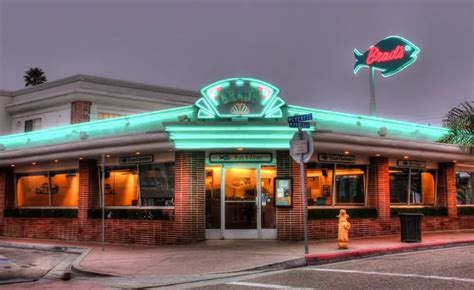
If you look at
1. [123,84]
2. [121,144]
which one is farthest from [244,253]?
[123,84]

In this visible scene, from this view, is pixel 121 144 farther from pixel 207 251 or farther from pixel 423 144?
pixel 423 144

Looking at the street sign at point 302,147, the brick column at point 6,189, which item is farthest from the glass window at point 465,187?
the brick column at point 6,189

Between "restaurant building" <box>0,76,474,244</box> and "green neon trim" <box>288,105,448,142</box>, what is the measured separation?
0.16ft

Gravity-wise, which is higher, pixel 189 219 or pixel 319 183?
pixel 319 183

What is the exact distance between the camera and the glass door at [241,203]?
17.1 m

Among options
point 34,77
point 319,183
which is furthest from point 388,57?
point 34,77

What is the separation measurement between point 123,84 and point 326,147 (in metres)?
11.9

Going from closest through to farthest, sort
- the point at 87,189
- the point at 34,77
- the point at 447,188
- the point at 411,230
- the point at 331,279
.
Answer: the point at 331,279 < the point at 411,230 < the point at 87,189 < the point at 447,188 < the point at 34,77

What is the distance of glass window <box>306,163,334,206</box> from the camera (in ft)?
60.8

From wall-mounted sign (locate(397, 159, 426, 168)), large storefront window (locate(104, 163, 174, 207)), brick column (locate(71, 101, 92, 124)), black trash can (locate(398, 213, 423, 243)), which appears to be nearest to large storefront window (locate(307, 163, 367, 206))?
wall-mounted sign (locate(397, 159, 426, 168))

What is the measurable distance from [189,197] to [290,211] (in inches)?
129

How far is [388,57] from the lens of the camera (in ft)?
74.5

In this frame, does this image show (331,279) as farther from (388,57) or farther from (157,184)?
(388,57)

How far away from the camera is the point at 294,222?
1680 cm
